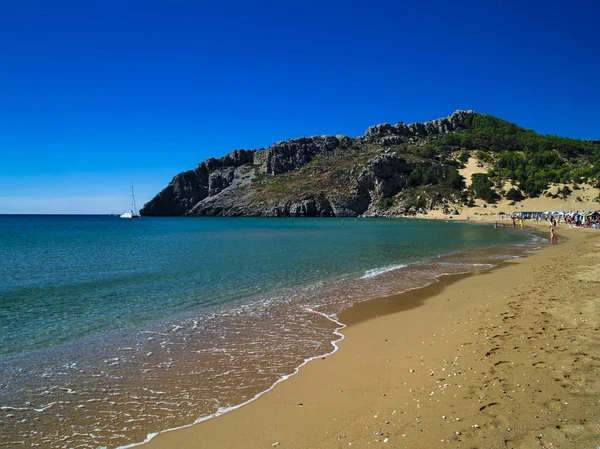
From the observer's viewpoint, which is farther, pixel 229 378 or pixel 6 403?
pixel 229 378

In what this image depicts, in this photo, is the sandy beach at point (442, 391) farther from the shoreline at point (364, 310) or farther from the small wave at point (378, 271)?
the small wave at point (378, 271)

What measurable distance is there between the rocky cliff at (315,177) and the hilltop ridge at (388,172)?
1.25 feet

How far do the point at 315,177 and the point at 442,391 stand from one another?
152 meters

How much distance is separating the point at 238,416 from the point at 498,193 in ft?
391

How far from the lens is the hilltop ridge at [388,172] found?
→ 4535 inches

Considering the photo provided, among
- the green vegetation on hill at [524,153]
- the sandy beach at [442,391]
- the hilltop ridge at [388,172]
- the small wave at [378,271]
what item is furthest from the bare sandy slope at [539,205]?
the sandy beach at [442,391]

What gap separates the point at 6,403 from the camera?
6.15 meters

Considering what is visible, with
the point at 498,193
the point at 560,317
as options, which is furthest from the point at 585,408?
the point at 498,193

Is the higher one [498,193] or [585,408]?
[498,193]

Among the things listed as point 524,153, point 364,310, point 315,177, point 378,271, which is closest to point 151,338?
point 364,310

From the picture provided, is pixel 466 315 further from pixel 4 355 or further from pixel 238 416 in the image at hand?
pixel 4 355

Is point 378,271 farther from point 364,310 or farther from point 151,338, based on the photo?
point 151,338

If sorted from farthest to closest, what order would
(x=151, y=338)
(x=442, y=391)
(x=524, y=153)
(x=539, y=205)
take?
(x=524, y=153), (x=539, y=205), (x=151, y=338), (x=442, y=391)

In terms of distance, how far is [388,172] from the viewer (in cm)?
13438
